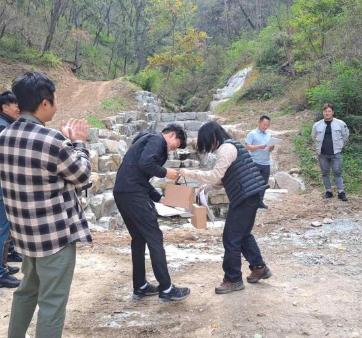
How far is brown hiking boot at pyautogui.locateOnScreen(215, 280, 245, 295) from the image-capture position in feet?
13.2

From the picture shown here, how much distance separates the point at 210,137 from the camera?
3.88m

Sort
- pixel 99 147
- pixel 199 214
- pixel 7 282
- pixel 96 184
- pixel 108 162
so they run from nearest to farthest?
1. pixel 7 282
2. pixel 199 214
3. pixel 96 184
4. pixel 108 162
5. pixel 99 147

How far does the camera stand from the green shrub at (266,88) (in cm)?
1805

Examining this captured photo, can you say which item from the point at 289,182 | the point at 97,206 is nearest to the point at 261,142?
the point at 289,182

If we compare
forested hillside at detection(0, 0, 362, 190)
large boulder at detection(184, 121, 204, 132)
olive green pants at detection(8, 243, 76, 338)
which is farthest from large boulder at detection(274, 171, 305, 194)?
large boulder at detection(184, 121, 204, 132)

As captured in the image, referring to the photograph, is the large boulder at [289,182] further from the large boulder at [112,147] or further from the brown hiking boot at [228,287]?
the brown hiking boot at [228,287]

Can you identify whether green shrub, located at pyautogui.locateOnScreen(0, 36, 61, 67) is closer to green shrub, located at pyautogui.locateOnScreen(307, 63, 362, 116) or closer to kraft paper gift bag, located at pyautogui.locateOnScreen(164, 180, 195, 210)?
green shrub, located at pyautogui.locateOnScreen(307, 63, 362, 116)

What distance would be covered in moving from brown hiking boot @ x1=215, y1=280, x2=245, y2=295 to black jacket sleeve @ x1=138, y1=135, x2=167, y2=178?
113 centimetres

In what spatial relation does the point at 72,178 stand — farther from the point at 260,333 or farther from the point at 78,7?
the point at 78,7

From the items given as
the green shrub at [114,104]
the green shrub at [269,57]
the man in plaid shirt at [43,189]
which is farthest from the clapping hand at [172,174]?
the green shrub at [269,57]

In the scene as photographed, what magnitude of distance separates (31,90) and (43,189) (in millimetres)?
→ 521

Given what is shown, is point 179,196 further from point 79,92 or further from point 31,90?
point 79,92

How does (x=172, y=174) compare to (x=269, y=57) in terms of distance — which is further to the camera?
(x=269, y=57)

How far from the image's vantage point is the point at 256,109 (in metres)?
17.2
